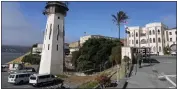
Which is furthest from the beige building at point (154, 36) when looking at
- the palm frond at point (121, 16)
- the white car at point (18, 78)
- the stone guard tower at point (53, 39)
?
the white car at point (18, 78)

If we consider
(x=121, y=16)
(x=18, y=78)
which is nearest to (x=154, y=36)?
(x=121, y=16)

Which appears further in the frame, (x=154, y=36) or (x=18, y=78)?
(x=154, y=36)

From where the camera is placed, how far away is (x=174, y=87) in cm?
1684

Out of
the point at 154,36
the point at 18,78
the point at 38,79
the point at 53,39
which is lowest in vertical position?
the point at 18,78

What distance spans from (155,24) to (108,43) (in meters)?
36.6

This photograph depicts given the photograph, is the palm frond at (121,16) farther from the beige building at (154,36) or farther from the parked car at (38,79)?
the parked car at (38,79)

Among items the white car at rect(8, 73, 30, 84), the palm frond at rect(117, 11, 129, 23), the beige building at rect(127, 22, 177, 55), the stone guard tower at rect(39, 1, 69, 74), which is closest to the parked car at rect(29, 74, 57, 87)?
the white car at rect(8, 73, 30, 84)

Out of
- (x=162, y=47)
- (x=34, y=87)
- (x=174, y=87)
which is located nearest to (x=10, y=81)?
(x=34, y=87)

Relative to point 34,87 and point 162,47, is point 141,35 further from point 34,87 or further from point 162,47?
point 34,87

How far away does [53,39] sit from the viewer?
56781mm

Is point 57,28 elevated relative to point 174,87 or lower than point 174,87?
elevated

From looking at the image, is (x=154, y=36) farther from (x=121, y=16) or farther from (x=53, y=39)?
(x=53, y=39)

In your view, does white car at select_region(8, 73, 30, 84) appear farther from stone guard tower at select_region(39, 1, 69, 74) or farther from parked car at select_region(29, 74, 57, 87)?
stone guard tower at select_region(39, 1, 69, 74)

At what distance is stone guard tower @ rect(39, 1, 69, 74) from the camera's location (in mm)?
56250
